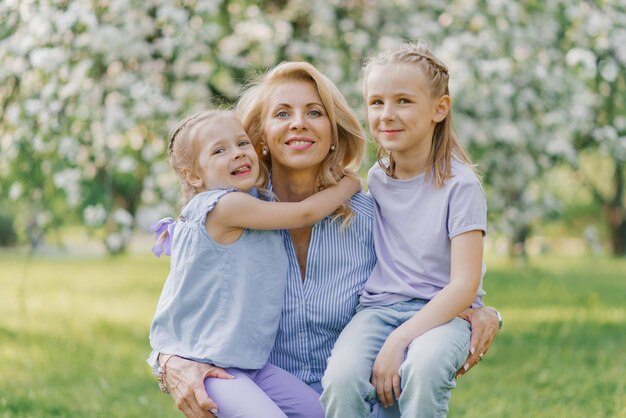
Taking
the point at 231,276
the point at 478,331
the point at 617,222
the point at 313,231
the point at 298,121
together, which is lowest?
the point at 617,222

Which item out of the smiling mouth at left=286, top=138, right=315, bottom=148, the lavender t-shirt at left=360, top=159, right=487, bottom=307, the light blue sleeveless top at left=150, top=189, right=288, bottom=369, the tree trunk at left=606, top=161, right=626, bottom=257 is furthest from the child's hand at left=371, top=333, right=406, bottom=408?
the tree trunk at left=606, top=161, right=626, bottom=257

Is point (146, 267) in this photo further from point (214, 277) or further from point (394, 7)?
point (214, 277)

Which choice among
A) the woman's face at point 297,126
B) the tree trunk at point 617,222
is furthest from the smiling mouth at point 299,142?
the tree trunk at point 617,222

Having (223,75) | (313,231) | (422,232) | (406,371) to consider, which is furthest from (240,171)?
(223,75)

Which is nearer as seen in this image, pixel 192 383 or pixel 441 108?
pixel 192 383

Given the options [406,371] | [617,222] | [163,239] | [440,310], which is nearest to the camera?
[406,371]

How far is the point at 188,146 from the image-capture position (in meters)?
3.30

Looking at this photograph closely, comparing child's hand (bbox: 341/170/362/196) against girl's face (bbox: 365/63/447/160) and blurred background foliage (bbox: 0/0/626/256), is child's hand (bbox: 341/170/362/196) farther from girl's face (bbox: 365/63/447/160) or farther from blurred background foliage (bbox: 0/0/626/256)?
blurred background foliage (bbox: 0/0/626/256)

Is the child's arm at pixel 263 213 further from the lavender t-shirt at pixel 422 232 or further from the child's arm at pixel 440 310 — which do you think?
the child's arm at pixel 440 310

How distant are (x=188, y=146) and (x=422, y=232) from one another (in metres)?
0.83

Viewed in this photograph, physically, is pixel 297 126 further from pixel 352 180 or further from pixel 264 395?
pixel 264 395

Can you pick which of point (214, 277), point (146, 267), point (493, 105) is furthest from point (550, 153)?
point (146, 267)

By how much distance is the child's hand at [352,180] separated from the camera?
3.40 meters

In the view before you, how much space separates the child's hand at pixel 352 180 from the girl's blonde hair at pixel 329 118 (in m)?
0.02
